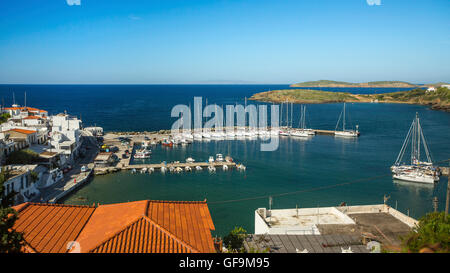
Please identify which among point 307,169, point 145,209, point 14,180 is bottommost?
point 307,169

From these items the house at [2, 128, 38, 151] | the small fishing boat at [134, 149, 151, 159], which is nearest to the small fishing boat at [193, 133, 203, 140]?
the small fishing boat at [134, 149, 151, 159]

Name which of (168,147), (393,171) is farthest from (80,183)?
(393,171)

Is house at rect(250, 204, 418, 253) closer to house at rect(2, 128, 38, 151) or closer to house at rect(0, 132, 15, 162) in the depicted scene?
house at rect(0, 132, 15, 162)

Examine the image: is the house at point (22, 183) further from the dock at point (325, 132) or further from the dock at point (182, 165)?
the dock at point (325, 132)

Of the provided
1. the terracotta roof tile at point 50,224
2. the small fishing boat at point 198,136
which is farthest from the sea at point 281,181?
the terracotta roof tile at point 50,224

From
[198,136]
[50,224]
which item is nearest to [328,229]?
[50,224]

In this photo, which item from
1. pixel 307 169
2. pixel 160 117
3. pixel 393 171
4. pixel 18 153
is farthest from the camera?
pixel 160 117

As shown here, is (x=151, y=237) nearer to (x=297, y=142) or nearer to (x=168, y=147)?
(x=168, y=147)
